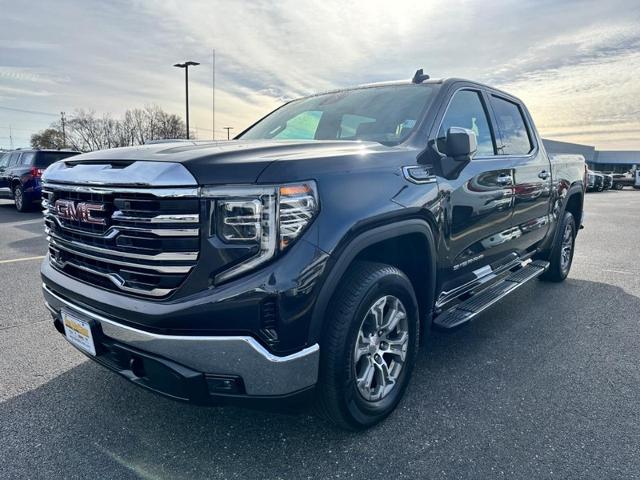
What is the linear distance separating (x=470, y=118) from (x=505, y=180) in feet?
1.85

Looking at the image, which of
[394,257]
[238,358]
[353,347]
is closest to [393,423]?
[353,347]

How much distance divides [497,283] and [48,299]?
3.36m

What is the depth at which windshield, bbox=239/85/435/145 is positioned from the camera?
3139 mm

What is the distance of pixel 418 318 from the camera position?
9.21 ft

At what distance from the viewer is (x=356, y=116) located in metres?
3.42

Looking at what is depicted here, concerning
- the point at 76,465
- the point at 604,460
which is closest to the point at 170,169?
the point at 76,465

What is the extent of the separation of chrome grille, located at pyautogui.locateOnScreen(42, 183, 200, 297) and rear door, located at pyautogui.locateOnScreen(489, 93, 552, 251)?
289 centimetres

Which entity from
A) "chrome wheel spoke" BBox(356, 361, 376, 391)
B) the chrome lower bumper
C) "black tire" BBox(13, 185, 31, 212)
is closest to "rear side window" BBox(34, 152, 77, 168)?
"black tire" BBox(13, 185, 31, 212)

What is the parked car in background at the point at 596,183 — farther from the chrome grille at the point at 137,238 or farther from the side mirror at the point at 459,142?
the chrome grille at the point at 137,238

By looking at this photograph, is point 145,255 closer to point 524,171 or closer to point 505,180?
point 505,180

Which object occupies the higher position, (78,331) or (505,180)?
(505,180)

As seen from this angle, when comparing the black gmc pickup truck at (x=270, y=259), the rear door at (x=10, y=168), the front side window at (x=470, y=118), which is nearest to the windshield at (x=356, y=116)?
the black gmc pickup truck at (x=270, y=259)

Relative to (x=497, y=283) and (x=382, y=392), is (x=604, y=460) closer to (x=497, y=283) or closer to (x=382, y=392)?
(x=382, y=392)

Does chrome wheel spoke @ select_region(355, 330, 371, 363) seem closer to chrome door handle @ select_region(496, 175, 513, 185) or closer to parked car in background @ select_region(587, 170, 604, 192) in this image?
chrome door handle @ select_region(496, 175, 513, 185)
